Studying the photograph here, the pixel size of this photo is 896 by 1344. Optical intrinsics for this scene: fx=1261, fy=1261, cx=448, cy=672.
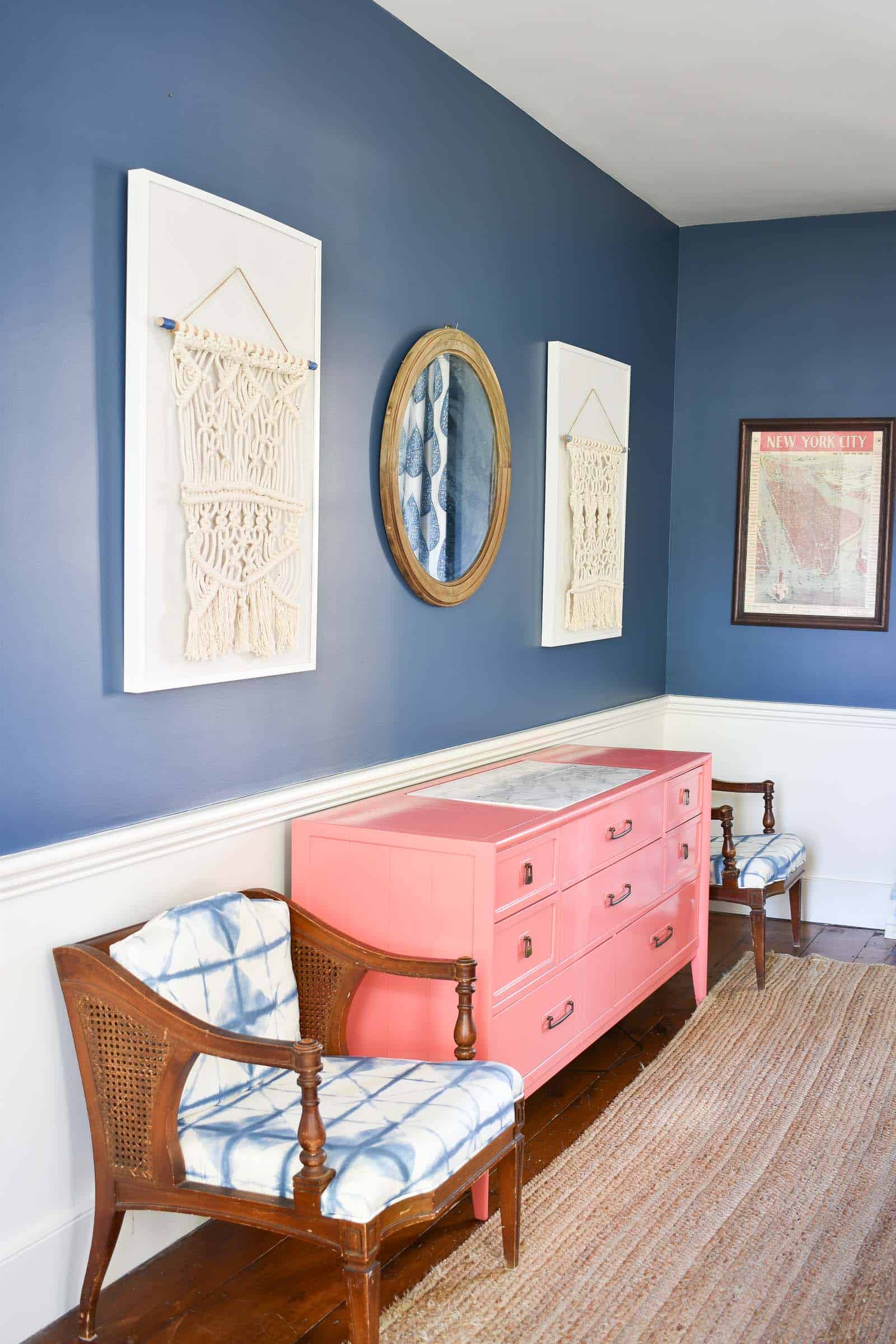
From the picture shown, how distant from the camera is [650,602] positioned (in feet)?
16.8

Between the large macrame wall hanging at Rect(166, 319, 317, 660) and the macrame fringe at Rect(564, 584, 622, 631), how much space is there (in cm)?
161

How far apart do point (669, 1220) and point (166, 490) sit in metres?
1.82

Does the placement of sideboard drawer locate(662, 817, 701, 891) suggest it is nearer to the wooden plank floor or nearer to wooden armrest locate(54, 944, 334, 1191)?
the wooden plank floor

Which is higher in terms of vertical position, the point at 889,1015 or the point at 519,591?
the point at 519,591

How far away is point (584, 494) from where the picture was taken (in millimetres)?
4238

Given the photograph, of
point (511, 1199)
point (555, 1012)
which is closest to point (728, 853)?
point (555, 1012)

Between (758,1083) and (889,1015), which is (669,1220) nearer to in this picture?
(758,1083)

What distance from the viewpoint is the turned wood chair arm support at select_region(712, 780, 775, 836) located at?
4602 millimetres

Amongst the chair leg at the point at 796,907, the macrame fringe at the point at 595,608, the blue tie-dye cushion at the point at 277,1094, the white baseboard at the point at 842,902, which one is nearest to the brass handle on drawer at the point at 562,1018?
the blue tie-dye cushion at the point at 277,1094

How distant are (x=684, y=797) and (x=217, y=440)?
195 cm

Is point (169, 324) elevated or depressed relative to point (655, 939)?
elevated

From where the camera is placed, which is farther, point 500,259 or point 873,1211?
point 500,259

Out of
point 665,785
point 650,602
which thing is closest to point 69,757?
point 665,785

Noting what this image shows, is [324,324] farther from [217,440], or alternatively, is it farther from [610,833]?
[610,833]
